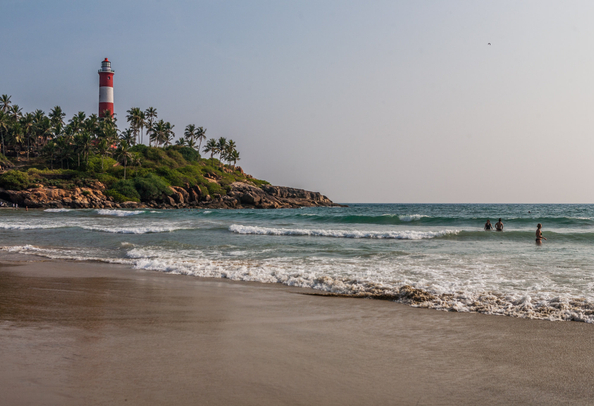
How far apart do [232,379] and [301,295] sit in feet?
14.5

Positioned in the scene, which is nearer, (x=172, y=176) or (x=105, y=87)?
(x=172, y=176)

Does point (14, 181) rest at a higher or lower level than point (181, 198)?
higher

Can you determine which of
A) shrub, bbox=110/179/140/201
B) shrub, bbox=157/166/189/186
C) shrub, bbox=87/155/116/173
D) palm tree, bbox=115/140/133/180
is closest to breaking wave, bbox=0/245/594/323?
shrub, bbox=110/179/140/201

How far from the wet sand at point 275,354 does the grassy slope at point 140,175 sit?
2509 inches

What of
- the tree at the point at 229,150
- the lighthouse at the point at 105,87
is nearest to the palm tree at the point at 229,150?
the tree at the point at 229,150

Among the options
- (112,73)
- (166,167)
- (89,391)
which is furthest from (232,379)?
(112,73)

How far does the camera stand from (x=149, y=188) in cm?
6869

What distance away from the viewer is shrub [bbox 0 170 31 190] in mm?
58688

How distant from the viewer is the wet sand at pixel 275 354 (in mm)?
3523

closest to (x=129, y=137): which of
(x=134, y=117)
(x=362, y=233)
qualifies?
(x=134, y=117)

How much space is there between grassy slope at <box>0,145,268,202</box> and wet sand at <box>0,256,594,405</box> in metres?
63.7

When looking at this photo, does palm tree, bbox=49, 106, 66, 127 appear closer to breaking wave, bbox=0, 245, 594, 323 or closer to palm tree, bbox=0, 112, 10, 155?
palm tree, bbox=0, 112, 10, 155

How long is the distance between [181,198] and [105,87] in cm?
2952

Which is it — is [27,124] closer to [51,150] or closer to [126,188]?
[51,150]
